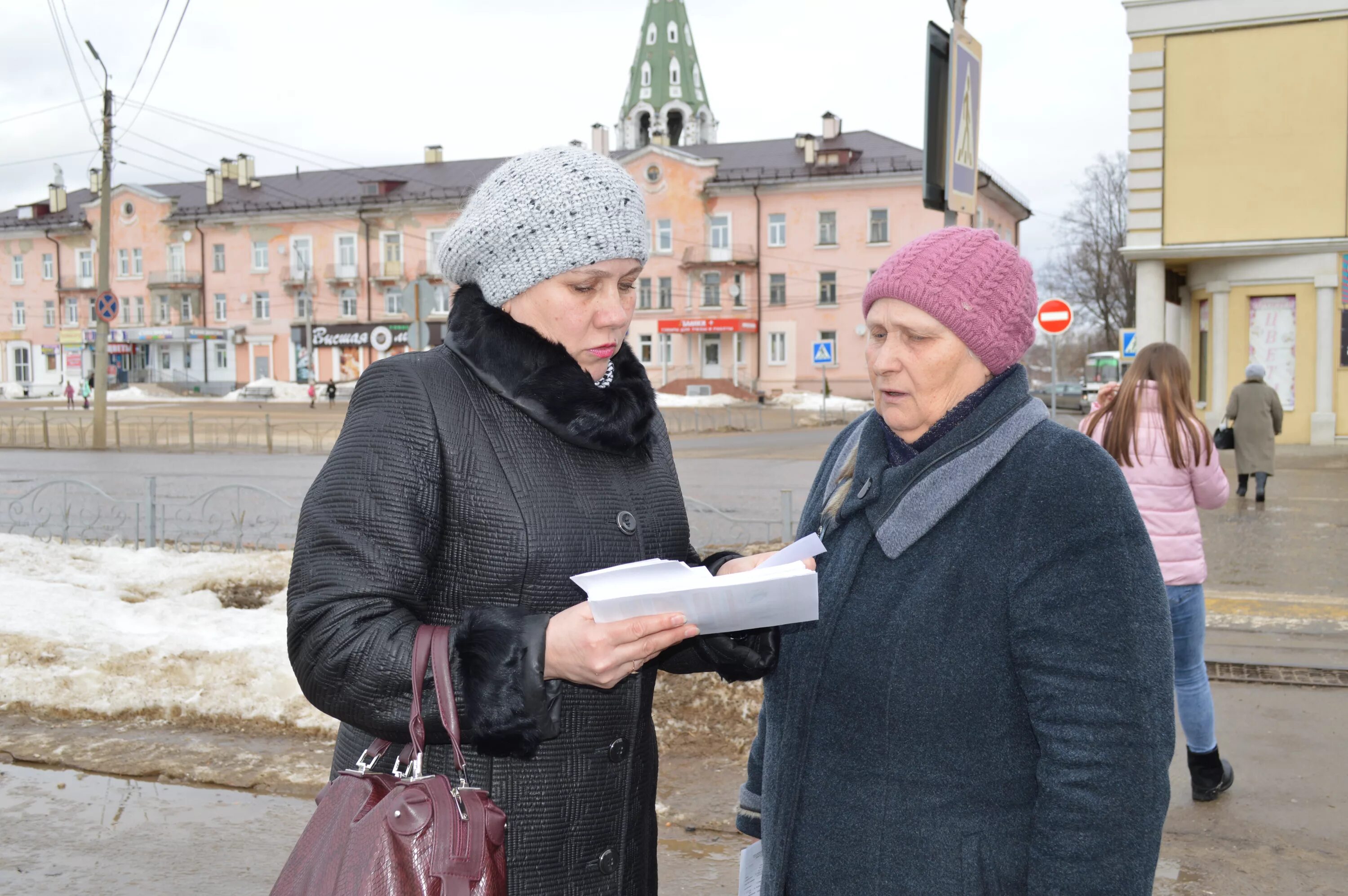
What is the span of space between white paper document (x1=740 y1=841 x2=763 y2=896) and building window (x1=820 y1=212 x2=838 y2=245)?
4830 cm

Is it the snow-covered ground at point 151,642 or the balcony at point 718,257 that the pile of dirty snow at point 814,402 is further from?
the snow-covered ground at point 151,642

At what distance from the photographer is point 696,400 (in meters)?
46.6

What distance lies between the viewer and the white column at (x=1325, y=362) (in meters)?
22.2

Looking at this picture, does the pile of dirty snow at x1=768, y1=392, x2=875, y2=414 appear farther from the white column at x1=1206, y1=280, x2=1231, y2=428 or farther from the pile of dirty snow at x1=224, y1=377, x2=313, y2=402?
the pile of dirty snow at x1=224, y1=377, x2=313, y2=402

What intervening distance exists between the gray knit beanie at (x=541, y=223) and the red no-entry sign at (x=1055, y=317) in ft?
55.3

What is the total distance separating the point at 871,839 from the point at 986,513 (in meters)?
0.61

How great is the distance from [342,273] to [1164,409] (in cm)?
5450

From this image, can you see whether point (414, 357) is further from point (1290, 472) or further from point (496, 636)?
point (1290, 472)

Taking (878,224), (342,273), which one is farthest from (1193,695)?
(342,273)

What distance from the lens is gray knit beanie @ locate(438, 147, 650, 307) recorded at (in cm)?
209

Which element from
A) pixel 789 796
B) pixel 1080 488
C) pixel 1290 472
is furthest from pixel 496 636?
pixel 1290 472

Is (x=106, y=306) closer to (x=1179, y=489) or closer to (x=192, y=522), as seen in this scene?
(x=192, y=522)

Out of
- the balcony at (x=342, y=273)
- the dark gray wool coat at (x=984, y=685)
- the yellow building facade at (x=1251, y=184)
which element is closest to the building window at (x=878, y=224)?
the balcony at (x=342, y=273)

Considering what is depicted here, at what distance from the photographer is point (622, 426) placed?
2.16 m
